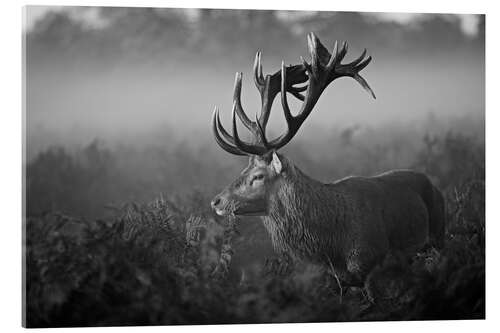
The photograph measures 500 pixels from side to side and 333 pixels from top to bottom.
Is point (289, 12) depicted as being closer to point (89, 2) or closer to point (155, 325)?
point (89, 2)

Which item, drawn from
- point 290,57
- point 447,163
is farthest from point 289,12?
point 447,163

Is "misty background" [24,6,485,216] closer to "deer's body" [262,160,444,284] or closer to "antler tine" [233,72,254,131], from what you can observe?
"antler tine" [233,72,254,131]

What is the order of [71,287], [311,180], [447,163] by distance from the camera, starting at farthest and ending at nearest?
[447,163]
[311,180]
[71,287]

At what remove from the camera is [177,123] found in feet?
20.1

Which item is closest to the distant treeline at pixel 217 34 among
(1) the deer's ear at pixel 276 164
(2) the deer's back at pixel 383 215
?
(1) the deer's ear at pixel 276 164

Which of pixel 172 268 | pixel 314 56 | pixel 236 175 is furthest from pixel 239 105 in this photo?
pixel 172 268

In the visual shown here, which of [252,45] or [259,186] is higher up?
[252,45]

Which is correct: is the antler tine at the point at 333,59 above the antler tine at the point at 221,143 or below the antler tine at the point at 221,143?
above

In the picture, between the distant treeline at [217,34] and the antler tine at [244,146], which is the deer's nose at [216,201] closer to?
the antler tine at [244,146]

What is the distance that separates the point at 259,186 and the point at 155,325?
1.10 meters

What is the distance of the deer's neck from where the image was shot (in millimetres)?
5953

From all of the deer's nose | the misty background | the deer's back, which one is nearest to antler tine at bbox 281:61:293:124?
the misty background

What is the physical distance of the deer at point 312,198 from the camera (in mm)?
5961

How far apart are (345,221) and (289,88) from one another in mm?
957
